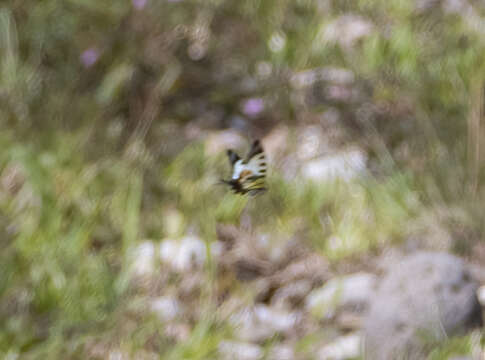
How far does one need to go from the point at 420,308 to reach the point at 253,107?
4.10 ft

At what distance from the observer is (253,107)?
2.61m

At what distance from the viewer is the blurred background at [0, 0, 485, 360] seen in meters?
1.65

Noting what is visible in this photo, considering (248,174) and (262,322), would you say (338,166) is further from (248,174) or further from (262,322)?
(248,174)

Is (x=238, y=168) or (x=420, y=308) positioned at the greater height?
(x=238, y=168)

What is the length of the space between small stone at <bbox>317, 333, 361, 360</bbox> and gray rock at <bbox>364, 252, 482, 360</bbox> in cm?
6

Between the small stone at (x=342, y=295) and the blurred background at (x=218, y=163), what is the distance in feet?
0.06

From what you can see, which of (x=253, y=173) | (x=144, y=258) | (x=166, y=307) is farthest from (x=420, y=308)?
(x=253, y=173)

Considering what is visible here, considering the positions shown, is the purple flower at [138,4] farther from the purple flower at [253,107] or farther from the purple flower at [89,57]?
the purple flower at [253,107]

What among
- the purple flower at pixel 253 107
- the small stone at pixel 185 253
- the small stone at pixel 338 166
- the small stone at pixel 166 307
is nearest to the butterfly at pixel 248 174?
the small stone at pixel 166 307

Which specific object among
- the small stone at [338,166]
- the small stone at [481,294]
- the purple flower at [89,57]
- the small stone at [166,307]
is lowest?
the small stone at [166,307]

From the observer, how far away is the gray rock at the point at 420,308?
4.92ft

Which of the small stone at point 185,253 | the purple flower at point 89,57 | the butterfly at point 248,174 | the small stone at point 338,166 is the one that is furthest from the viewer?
the purple flower at point 89,57

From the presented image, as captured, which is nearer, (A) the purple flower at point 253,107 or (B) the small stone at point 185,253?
(B) the small stone at point 185,253

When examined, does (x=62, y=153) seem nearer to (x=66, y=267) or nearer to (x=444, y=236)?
(x=66, y=267)
